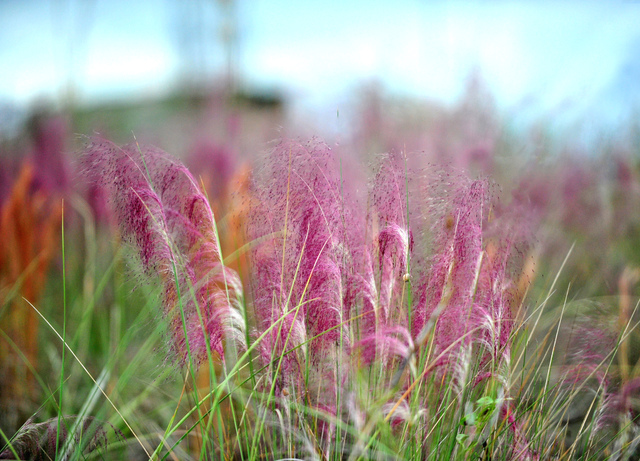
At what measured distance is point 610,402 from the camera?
34.4 inches

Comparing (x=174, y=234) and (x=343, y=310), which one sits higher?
(x=174, y=234)

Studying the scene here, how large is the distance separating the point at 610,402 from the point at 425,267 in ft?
1.43

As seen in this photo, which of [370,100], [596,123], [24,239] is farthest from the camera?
[370,100]

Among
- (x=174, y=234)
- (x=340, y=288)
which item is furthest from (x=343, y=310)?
(x=174, y=234)

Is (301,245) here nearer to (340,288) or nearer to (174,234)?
(340,288)

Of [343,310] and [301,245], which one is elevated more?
[301,245]

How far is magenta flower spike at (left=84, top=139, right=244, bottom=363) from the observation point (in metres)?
0.70

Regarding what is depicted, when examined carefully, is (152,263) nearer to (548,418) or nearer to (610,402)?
(548,418)

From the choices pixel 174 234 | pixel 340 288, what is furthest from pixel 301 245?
pixel 174 234

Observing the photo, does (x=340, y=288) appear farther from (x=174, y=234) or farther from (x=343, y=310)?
(x=174, y=234)

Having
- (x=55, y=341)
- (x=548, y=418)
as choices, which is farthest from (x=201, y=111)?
(x=548, y=418)

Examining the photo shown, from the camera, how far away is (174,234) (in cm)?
77

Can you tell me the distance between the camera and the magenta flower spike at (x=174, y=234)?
70 cm

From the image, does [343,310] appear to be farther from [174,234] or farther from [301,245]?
[174,234]
